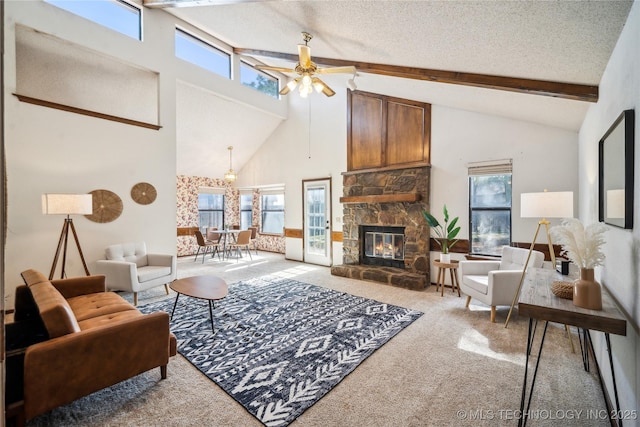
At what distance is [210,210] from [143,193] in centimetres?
397

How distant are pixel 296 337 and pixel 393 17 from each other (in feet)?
10.0

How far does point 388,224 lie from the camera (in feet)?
17.4

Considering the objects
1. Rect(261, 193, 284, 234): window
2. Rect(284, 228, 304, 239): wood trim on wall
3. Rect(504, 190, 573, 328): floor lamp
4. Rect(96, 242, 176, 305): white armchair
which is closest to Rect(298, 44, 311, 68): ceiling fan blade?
Rect(504, 190, 573, 328): floor lamp

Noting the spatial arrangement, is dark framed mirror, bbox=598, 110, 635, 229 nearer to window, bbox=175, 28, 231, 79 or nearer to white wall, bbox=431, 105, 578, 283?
white wall, bbox=431, 105, 578, 283

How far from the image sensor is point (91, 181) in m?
4.18

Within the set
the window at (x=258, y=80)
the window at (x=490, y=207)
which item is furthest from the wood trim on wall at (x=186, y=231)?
the window at (x=490, y=207)

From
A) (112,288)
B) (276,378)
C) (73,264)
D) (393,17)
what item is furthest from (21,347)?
(393,17)

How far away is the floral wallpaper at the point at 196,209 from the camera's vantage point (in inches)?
307

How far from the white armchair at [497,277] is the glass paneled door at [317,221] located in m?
3.20

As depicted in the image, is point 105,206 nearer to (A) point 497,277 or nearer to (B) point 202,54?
(B) point 202,54

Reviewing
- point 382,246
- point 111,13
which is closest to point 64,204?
point 111,13

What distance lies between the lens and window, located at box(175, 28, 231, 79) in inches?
205

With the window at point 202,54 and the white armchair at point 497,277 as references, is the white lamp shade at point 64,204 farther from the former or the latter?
the white armchair at point 497,277

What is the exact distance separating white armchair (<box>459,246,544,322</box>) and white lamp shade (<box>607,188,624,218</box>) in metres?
1.56
